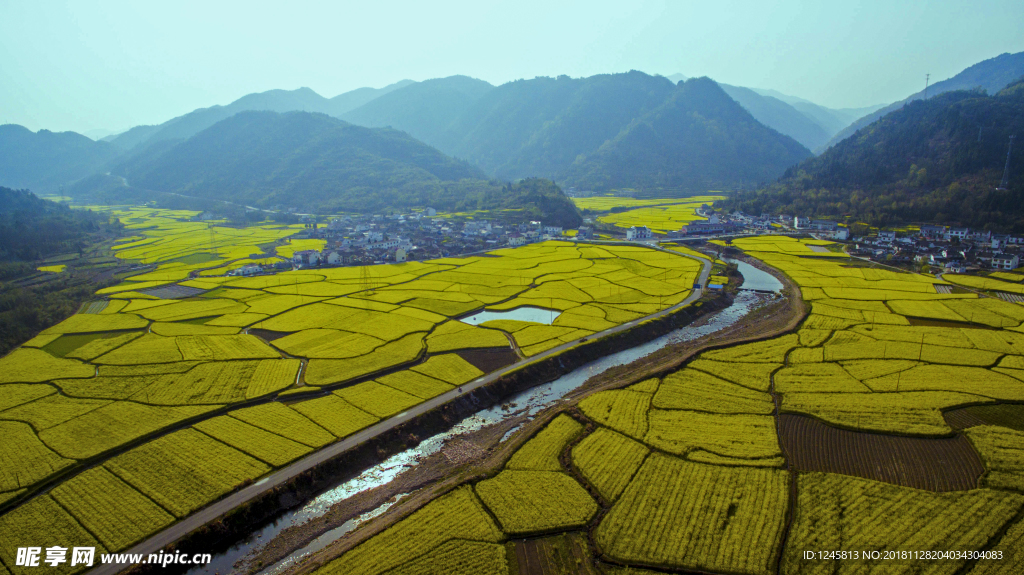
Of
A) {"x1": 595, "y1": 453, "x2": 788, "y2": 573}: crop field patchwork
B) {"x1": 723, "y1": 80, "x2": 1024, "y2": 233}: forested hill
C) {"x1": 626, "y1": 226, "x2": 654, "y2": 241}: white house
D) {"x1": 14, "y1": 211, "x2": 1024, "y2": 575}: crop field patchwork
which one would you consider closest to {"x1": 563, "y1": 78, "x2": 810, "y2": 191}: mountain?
{"x1": 723, "y1": 80, "x2": 1024, "y2": 233}: forested hill

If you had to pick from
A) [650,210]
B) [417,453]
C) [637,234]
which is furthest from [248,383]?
[650,210]

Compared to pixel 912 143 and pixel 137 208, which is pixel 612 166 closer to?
pixel 912 143

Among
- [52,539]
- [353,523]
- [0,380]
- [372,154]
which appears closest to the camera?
[52,539]

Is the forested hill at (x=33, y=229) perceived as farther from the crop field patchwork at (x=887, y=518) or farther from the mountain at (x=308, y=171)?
the crop field patchwork at (x=887, y=518)

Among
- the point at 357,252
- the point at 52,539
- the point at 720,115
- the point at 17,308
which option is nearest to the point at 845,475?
the point at 52,539

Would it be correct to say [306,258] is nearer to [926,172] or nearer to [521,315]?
[521,315]

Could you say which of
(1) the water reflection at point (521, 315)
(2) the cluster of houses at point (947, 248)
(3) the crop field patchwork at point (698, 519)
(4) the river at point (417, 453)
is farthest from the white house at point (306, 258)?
(2) the cluster of houses at point (947, 248)
